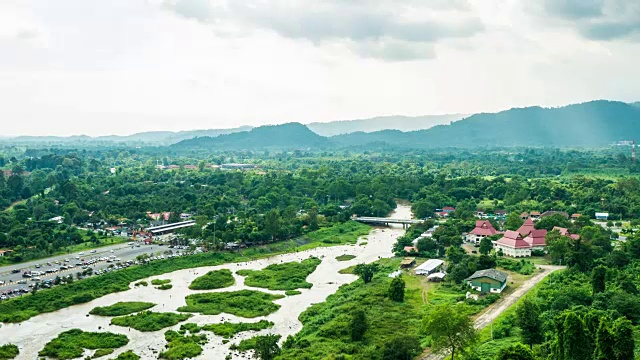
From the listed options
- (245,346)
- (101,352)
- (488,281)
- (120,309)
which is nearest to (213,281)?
(120,309)

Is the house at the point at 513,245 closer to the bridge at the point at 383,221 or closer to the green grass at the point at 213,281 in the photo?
the bridge at the point at 383,221

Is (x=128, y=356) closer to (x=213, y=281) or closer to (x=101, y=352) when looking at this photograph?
(x=101, y=352)

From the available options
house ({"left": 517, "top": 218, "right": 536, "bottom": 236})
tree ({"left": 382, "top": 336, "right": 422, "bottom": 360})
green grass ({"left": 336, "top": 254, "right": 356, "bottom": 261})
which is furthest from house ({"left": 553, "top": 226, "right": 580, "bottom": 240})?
tree ({"left": 382, "top": 336, "right": 422, "bottom": 360})

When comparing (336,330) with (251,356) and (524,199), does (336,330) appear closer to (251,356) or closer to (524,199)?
(251,356)

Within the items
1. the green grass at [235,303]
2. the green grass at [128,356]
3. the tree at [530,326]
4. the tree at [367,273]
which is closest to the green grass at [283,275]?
the green grass at [235,303]

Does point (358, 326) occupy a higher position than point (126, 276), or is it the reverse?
point (358, 326)

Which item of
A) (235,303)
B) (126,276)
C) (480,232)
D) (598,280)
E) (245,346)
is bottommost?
(235,303)
